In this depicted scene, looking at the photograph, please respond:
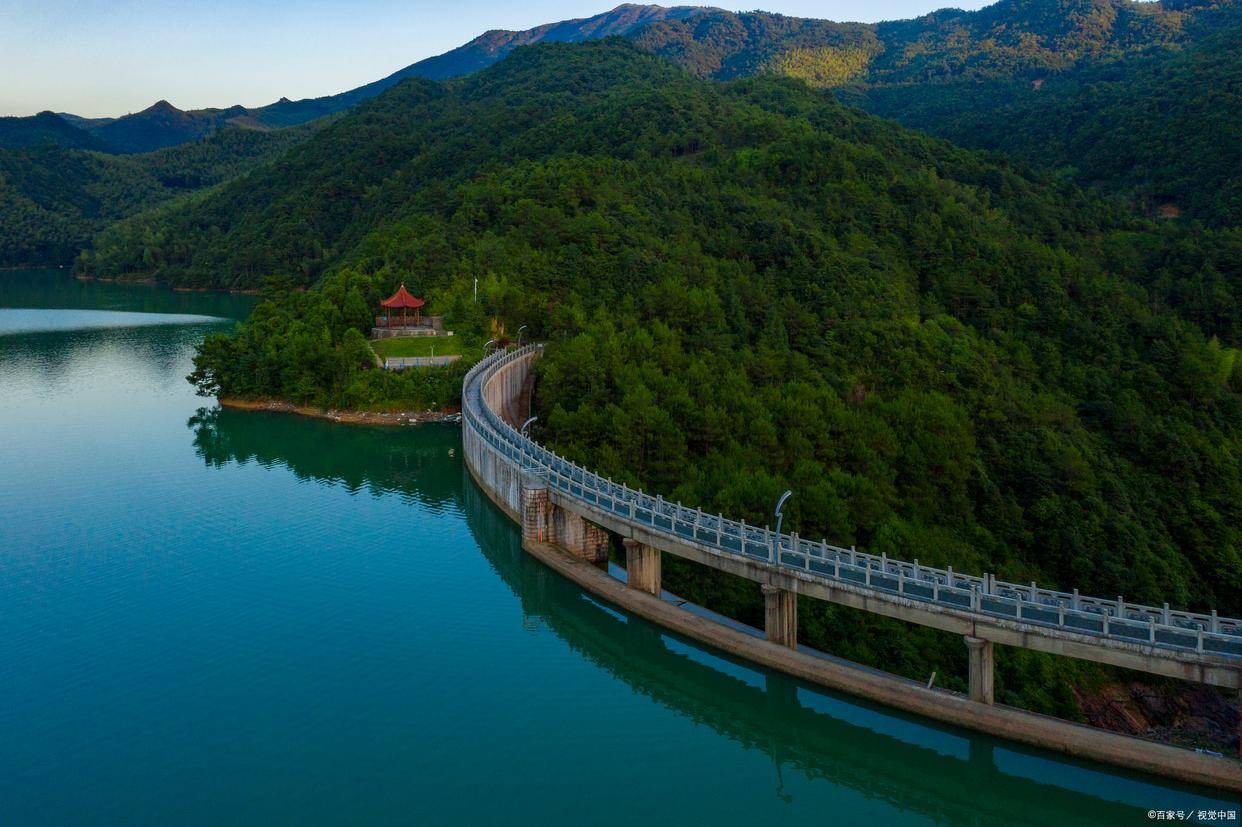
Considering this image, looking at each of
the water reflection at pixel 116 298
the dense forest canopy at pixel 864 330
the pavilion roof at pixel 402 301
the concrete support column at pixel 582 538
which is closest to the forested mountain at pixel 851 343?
the dense forest canopy at pixel 864 330

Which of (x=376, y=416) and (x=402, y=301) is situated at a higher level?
(x=402, y=301)

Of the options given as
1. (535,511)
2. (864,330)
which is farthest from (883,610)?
(864,330)

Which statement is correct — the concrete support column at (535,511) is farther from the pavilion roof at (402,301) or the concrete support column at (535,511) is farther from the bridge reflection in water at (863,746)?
the pavilion roof at (402,301)

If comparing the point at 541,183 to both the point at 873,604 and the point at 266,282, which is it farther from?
the point at 873,604

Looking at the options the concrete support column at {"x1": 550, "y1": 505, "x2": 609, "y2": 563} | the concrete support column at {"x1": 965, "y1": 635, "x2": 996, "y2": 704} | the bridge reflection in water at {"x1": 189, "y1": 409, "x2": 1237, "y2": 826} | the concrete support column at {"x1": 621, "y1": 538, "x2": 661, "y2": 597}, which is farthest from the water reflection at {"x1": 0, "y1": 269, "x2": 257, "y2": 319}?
the concrete support column at {"x1": 965, "y1": 635, "x2": 996, "y2": 704}

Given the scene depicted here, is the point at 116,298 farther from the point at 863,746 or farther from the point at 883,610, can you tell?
the point at 863,746

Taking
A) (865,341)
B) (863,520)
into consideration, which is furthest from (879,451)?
(865,341)
